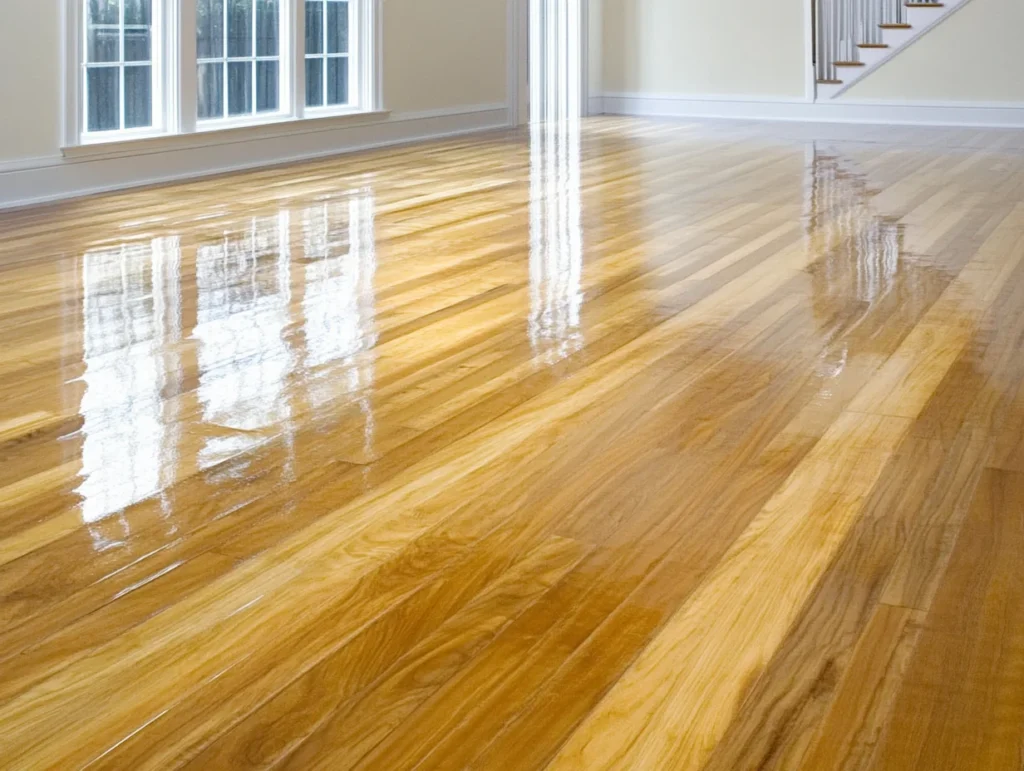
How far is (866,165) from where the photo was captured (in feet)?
26.8

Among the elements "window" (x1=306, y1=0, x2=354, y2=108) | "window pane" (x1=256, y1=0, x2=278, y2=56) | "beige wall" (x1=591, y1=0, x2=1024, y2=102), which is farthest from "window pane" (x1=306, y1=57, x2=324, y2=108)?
"beige wall" (x1=591, y1=0, x2=1024, y2=102)

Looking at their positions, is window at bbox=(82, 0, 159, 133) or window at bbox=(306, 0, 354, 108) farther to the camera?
window at bbox=(306, 0, 354, 108)

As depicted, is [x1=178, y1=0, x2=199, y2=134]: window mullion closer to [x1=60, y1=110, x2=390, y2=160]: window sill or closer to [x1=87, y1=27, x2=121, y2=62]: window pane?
[x1=60, y1=110, x2=390, y2=160]: window sill

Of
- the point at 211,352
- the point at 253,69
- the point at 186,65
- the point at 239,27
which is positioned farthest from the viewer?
the point at 253,69

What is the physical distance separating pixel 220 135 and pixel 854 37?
21.7 feet

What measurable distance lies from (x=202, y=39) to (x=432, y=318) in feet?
13.6

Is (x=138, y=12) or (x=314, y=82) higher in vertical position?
(x=138, y=12)

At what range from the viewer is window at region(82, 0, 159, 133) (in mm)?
6562

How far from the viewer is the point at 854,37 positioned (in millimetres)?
11812

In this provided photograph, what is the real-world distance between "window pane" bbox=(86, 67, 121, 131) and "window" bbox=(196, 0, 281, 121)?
63 cm

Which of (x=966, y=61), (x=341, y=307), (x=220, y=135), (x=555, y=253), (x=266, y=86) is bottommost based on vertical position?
(x=341, y=307)

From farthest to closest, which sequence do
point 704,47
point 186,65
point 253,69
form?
point 704,47
point 253,69
point 186,65

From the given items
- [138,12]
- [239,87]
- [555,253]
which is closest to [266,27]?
[239,87]

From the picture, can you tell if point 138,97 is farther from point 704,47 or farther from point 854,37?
point 854,37
